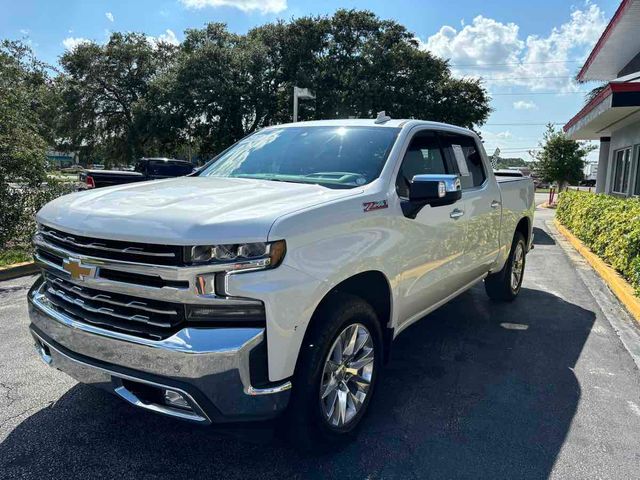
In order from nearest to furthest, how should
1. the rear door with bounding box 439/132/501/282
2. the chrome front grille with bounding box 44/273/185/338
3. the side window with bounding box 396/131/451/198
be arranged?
the chrome front grille with bounding box 44/273/185/338
the side window with bounding box 396/131/451/198
the rear door with bounding box 439/132/501/282

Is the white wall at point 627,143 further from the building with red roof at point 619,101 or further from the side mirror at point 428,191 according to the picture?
the side mirror at point 428,191

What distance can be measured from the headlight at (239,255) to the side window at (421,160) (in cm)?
138

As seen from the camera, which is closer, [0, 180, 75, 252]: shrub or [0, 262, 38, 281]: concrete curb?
[0, 262, 38, 281]: concrete curb

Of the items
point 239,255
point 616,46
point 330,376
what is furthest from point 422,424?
point 616,46

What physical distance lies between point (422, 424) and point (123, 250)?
2172 mm

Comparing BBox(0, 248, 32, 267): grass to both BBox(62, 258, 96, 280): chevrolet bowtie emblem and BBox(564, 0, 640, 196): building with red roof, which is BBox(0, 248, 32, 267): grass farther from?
BBox(564, 0, 640, 196): building with red roof

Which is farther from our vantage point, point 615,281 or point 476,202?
point 615,281

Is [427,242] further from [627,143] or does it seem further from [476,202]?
[627,143]

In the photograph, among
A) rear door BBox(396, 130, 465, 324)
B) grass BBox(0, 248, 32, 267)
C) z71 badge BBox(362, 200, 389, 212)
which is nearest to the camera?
z71 badge BBox(362, 200, 389, 212)

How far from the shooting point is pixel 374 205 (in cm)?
316

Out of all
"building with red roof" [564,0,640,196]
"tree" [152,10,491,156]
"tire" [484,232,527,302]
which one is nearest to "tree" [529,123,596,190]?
"tree" [152,10,491,156]

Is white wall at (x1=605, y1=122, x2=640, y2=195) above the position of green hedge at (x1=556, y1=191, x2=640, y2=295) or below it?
above

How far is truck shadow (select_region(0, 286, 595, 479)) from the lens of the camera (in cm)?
283

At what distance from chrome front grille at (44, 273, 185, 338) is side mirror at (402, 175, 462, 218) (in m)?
1.70
